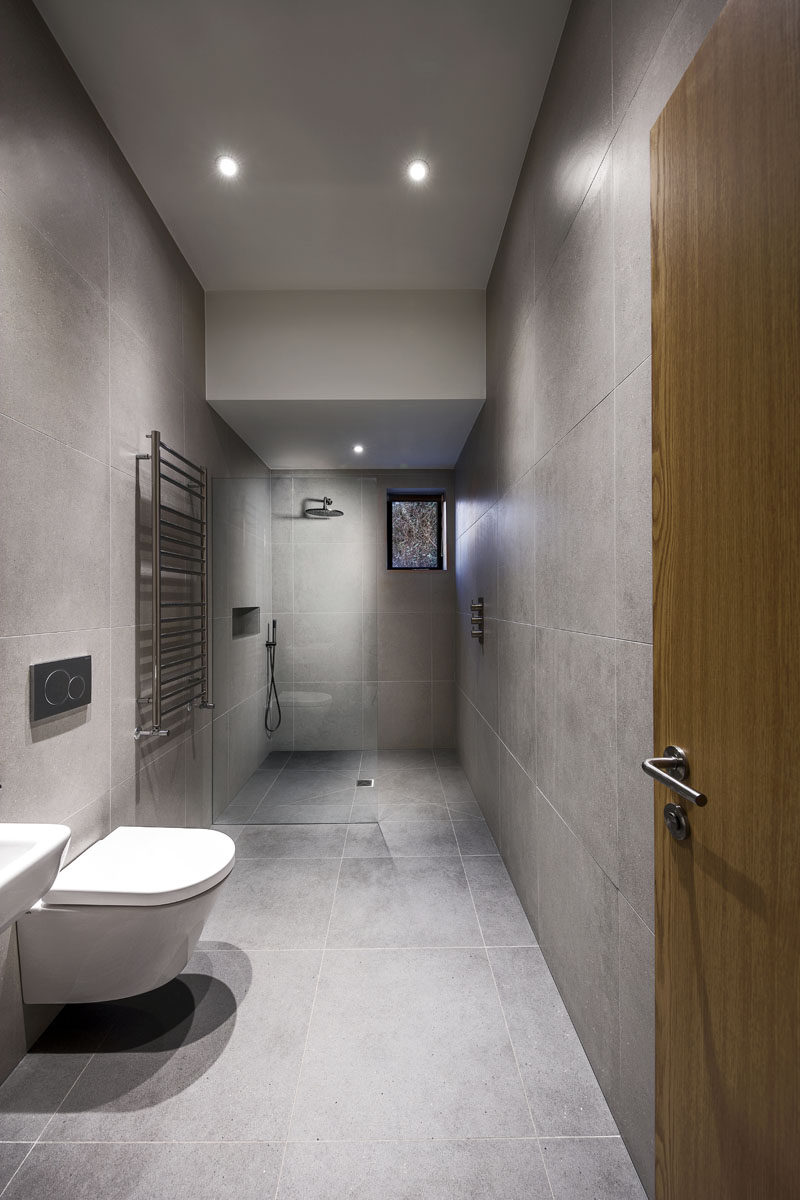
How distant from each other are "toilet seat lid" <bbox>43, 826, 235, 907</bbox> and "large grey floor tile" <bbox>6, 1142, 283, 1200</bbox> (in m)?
0.50

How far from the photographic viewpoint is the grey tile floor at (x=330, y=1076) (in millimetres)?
1268

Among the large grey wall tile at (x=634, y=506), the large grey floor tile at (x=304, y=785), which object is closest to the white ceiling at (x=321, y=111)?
the large grey wall tile at (x=634, y=506)

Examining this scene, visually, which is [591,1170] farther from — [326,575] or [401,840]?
[326,575]

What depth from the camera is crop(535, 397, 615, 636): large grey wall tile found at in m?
1.38

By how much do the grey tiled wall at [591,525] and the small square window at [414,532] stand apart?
7.55 ft

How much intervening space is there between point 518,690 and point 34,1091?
1.86m

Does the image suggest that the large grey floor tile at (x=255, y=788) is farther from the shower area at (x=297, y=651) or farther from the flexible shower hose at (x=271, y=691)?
the flexible shower hose at (x=271, y=691)

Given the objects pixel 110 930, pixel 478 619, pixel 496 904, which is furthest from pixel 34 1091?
pixel 478 619

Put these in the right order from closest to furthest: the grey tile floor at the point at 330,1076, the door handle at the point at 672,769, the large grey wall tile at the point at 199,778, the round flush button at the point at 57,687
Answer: the door handle at the point at 672,769
the grey tile floor at the point at 330,1076
the round flush button at the point at 57,687
the large grey wall tile at the point at 199,778

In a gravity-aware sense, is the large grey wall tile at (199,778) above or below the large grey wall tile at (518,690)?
below

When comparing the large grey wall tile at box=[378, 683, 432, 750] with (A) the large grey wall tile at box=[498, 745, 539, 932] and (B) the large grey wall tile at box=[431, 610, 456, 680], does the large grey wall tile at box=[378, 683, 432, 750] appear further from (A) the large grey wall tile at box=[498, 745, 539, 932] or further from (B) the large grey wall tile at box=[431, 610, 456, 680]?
(A) the large grey wall tile at box=[498, 745, 539, 932]

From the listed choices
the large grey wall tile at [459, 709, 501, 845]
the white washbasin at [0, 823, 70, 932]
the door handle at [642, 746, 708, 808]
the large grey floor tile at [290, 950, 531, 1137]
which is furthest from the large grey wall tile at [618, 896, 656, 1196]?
the large grey wall tile at [459, 709, 501, 845]

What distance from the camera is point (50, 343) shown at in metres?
1.69

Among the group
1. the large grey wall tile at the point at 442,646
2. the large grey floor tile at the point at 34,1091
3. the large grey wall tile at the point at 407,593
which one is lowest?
the large grey floor tile at the point at 34,1091
